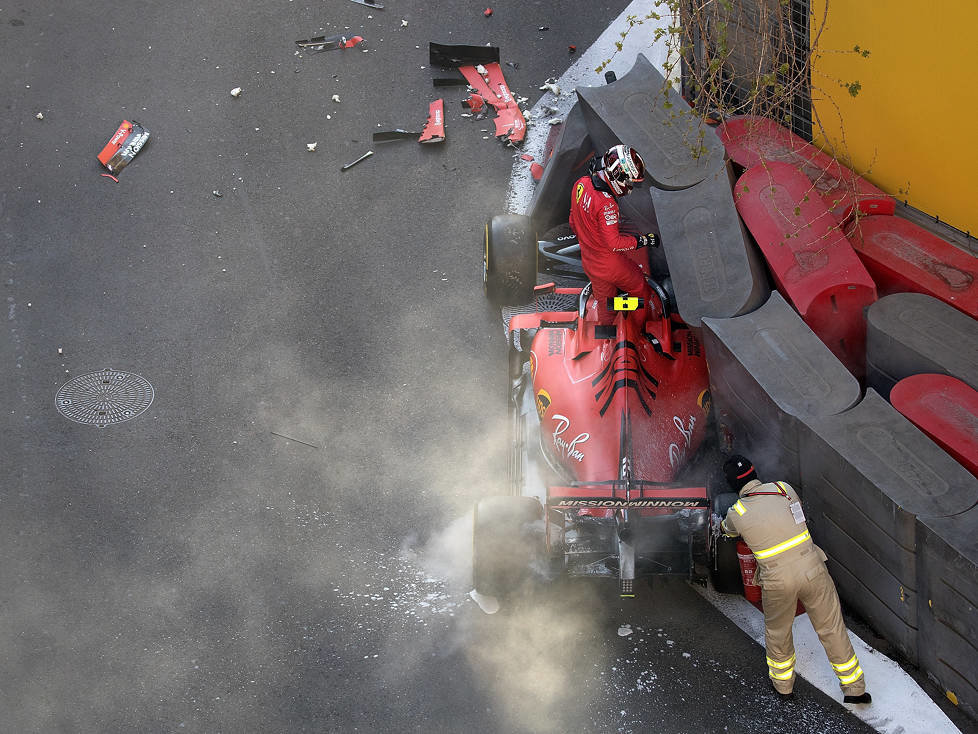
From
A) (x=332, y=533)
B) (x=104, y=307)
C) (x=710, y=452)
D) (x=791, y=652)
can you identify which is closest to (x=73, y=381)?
(x=104, y=307)

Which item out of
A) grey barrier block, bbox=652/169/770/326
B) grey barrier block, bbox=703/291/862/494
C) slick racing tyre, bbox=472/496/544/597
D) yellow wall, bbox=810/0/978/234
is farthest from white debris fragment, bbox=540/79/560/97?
slick racing tyre, bbox=472/496/544/597

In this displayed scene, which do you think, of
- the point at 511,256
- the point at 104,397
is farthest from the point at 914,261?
the point at 104,397

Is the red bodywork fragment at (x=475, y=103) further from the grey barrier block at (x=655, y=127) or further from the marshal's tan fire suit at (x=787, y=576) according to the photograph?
the marshal's tan fire suit at (x=787, y=576)

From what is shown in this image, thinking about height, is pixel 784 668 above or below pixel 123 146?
below

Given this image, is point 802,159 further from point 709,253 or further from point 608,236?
point 608,236

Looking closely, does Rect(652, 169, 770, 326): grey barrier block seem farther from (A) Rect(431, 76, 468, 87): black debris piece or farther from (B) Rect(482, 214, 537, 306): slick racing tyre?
(A) Rect(431, 76, 468, 87): black debris piece

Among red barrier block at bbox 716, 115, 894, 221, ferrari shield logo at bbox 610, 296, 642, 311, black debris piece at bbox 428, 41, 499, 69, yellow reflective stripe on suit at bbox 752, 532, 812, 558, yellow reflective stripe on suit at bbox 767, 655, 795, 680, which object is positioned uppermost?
red barrier block at bbox 716, 115, 894, 221

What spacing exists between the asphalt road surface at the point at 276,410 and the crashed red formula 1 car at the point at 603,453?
0.47m

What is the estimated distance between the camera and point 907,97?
316 inches

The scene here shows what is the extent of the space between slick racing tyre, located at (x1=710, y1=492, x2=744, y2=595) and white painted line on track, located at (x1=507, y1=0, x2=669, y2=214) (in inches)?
197

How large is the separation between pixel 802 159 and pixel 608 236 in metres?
2.10

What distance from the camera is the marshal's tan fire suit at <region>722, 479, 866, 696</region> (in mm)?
6020

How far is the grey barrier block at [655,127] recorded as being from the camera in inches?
336

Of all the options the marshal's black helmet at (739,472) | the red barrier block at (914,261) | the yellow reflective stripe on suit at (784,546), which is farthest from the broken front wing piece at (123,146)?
the yellow reflective stripe on suit at (784,546)
